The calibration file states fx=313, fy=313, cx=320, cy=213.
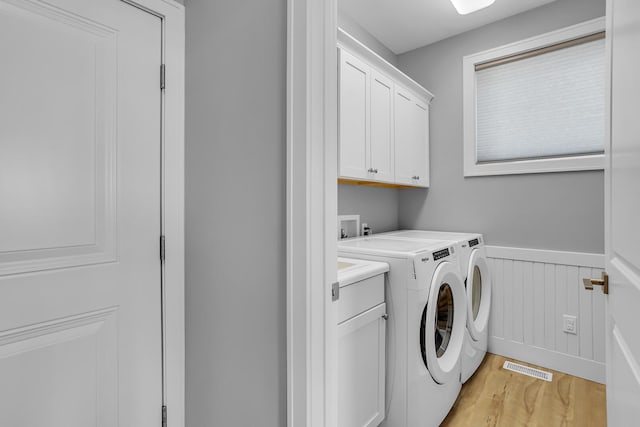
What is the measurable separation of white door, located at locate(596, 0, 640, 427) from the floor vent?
1552mm

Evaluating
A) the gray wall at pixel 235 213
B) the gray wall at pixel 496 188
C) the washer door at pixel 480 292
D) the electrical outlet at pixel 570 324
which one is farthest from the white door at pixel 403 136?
the gray wall at pixel 235 213

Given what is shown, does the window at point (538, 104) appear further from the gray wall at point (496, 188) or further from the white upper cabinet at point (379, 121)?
the white upper cabinet at point (379, 121)

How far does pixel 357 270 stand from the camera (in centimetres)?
141

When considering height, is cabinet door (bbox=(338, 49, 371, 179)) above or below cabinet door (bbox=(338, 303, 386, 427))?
above

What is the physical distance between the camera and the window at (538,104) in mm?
2244

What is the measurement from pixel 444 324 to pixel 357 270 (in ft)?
2.68

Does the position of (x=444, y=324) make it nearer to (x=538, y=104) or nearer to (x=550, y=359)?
(x=550, y=359)

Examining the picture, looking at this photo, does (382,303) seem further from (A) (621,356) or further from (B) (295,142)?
(B) (295,142)

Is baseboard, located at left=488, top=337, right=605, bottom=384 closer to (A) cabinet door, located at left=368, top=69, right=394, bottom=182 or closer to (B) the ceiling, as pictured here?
(A) cabinet door, located at left=368, top=69, right=394, bottom=182

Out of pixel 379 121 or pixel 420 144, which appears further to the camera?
pixel 420 144

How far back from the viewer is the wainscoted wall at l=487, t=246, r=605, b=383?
7.16 ft

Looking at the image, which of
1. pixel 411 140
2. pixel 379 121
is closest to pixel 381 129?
pixel 379 121

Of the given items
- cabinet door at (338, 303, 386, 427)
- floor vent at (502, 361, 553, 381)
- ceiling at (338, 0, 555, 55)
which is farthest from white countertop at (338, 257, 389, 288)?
ceiling at (338, 0, 555, 55)

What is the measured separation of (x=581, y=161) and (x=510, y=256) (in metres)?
0.84
